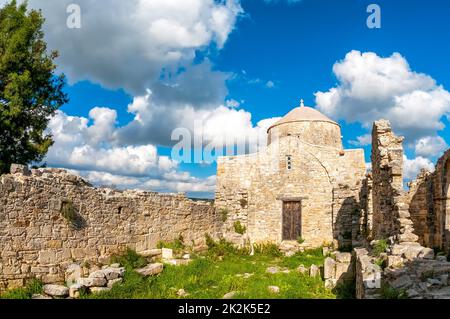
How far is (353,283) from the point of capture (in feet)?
31.5

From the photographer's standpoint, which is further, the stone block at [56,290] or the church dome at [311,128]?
the church dome at [311,128]

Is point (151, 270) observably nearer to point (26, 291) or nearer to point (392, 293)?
point (26, 291)

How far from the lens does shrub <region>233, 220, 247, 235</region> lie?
1709 centimetres

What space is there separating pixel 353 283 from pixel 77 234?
24.1 ft

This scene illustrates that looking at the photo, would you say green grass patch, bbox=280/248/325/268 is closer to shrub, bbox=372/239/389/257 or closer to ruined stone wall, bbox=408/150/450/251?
ruined stone wall, bbox=408/150/450/251

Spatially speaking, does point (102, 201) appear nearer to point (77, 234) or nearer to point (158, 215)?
point (77, 234)

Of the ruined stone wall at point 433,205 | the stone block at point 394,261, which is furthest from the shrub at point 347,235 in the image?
the stone block at point 394,261

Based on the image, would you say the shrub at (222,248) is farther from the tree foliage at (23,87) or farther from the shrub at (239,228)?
the tree foliage at (23,87)

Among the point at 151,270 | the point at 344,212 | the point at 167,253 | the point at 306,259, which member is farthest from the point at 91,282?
the point at 344,212

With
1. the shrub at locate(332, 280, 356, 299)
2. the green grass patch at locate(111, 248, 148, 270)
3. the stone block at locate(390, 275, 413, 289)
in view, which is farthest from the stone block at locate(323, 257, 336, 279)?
the green grass patch at locate(111, 248, 148, 270)

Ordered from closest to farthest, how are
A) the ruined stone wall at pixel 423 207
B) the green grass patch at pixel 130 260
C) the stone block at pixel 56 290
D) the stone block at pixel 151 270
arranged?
the stone block at pixel 56 290, the stone block at pixel 151 270, the green grass patch at pixel 130 260, the ruined stone wall at pixel 423 207

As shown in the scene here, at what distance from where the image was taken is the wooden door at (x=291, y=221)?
54.8 ft

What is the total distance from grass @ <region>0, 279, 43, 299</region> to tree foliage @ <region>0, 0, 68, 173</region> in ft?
25.5

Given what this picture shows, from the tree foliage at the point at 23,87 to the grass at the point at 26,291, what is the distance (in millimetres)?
7779
